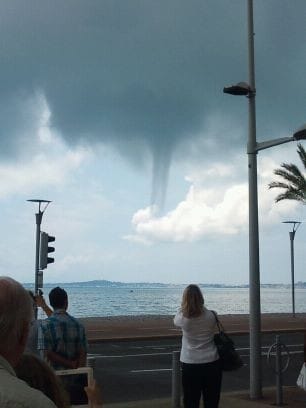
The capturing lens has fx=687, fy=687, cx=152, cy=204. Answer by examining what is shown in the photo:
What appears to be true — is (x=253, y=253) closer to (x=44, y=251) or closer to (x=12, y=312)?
(x=44, y=251)

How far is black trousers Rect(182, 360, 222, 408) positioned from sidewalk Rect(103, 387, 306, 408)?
9.32ft

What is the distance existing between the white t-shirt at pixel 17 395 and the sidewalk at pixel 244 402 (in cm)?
834

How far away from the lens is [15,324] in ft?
6.15

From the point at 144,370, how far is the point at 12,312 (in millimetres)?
13121

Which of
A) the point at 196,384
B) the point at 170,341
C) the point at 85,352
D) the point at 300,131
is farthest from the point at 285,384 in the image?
the point at 170,341

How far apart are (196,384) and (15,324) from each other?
5.30 metres

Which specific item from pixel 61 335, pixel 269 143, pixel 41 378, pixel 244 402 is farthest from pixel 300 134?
pixel 41 378

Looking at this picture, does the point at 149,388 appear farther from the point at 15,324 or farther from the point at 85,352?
the point at 15,324

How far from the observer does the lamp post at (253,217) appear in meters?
10.6

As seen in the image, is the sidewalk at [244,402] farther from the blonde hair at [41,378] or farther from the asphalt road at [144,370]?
the blonde hair at [41,378]

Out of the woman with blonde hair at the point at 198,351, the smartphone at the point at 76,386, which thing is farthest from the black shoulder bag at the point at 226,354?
the smartphone at the point at 76,386

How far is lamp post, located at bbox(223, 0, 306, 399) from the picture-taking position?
1057cm

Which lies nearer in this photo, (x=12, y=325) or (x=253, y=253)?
(x=12, y=325)

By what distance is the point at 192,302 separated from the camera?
6582 mm
